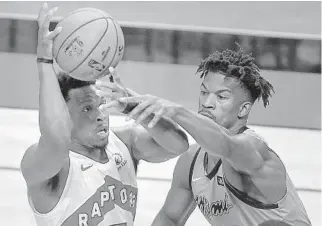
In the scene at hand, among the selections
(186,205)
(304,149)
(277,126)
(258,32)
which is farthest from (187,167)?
(258,32)

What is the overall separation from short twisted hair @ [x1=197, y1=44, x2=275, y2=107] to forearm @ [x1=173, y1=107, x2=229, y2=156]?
311mm

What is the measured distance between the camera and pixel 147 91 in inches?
254

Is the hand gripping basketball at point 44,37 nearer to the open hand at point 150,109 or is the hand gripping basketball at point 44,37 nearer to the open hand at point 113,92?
the open hand at point 113,92

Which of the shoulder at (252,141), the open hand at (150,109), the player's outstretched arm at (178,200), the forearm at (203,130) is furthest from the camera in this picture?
the player's outstretched arm at (178,200)

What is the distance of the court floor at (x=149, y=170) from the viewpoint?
421 centimetres

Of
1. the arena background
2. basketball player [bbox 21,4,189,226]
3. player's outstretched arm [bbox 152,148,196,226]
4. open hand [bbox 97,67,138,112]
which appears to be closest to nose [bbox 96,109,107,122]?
basketball player [bbox 21,4,189,226]

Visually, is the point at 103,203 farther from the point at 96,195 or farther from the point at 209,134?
the point at 209,134

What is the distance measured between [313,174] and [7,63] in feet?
9.98

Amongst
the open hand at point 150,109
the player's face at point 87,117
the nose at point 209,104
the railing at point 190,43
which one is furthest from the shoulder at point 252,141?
the railing at point 190,43

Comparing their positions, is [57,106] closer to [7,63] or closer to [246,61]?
[246,61]

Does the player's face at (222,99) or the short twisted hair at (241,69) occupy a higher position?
the short twisted hair at (241,69)

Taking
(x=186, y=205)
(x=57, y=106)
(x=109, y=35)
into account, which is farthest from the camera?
(x=186, y=205)

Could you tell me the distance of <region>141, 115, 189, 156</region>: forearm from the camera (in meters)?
2.64

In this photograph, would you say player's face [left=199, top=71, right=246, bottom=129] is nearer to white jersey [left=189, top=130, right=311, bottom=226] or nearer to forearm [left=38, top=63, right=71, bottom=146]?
white jersey [left=189, top=130, right=311, bottom=226]
